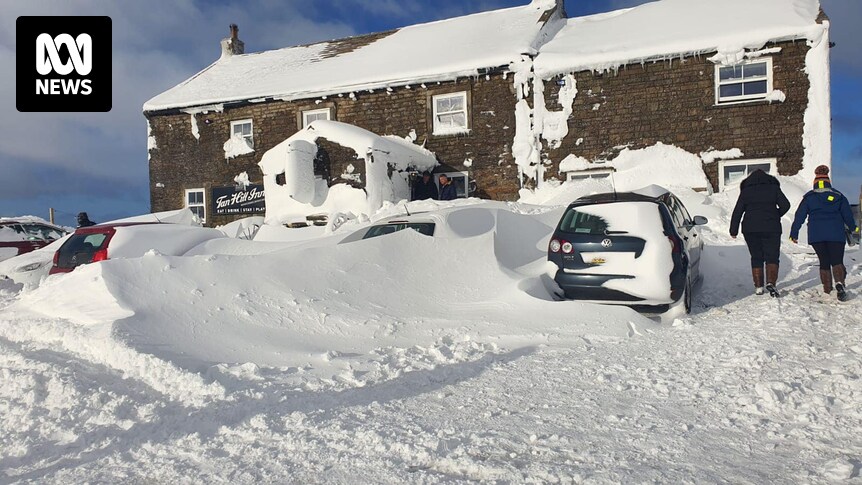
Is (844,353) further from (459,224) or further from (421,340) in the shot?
(459,224)

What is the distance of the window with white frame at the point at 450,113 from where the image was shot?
55.2 ft

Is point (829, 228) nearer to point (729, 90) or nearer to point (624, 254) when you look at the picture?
point (624, 254)

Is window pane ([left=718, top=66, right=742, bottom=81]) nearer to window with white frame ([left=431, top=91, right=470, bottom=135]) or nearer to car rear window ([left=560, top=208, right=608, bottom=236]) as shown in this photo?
window with white frame ([left=431, top=91, right=470, bottom=135])

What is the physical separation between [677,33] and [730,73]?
5.72 feet

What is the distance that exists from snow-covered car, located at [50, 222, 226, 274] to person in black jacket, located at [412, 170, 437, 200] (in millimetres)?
7646

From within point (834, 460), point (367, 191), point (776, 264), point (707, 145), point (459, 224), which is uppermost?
point (707, 145)

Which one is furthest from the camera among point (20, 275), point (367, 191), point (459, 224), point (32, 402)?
point (367, 191)

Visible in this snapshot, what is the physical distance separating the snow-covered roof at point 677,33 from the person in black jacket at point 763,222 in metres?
8.17

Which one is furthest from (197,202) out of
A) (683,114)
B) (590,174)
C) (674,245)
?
(674,245)

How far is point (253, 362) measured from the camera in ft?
15.7

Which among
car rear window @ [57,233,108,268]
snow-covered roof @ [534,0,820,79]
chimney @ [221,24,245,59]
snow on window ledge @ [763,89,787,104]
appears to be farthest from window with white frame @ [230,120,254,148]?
snow on window ledge @ [763,89,787,104]

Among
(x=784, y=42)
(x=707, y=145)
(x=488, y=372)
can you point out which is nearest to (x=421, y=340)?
(x=488, y=372)

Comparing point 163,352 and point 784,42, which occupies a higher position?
point 784,42

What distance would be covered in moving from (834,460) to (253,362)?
4.05 metres
